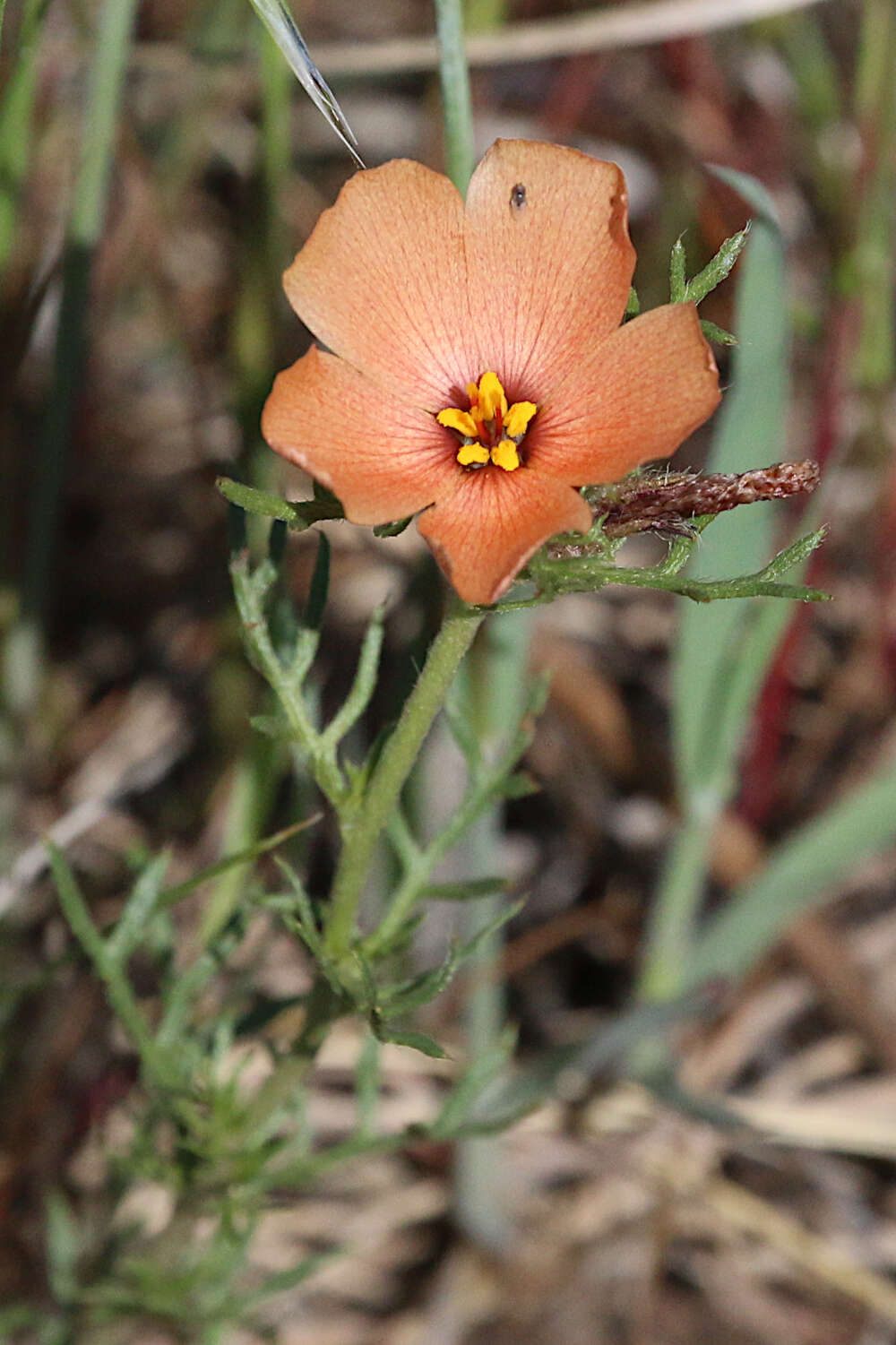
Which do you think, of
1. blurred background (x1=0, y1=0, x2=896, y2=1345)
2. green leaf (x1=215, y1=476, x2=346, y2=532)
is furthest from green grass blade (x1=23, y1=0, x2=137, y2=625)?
green leaf (x1=215, y1=476, x2=346, y2=532)

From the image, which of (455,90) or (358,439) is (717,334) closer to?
(358,439)

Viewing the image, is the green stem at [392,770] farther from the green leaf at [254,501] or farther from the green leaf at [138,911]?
the green leaf at [138,911]

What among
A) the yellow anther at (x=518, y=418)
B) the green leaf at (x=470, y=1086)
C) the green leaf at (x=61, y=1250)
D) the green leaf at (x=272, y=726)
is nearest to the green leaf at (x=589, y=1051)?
the green leaf at (x=470, y=1086)

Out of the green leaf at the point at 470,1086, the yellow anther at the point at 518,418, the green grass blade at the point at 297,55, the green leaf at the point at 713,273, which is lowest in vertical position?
the green leaf at the point at 470,1086

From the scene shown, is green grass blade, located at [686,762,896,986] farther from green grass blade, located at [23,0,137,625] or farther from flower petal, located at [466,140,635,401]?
green grass blade, located at [23,0,137,625]

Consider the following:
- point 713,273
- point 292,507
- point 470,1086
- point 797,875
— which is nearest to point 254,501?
point 292,507

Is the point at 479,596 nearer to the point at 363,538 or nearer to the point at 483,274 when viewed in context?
A: the point at 483,274
